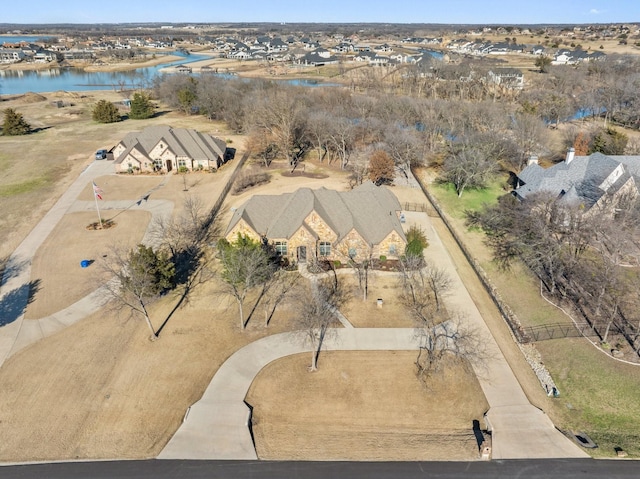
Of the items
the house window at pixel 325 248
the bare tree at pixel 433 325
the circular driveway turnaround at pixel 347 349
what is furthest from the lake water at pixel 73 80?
the circular driveway turnaround at pixel 347 349

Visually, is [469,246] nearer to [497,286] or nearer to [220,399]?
[497,286]

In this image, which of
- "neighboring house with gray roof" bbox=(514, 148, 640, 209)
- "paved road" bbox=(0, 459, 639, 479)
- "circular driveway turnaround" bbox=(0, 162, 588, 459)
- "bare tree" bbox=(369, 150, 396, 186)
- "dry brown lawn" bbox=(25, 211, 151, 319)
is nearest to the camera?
"paved road" bbox=(0, 459, 639, 479)

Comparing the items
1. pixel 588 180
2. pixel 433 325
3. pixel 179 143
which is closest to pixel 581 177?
pixel 588 180

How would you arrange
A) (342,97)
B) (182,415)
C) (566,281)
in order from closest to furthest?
(182,415) → (566,281) → (342,97)

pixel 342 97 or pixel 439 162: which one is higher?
pixel 342 97

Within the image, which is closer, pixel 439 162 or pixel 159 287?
pixel 159 287

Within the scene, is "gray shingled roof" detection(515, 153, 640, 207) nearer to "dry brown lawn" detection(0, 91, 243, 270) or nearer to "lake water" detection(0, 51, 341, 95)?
"dry brown lawn" detection(0, 91, 243, 270)

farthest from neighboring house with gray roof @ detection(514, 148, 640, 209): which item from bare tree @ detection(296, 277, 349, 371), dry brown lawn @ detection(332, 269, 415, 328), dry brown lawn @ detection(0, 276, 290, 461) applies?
dry brown lawn @ detection(0, 276, 290, 461)

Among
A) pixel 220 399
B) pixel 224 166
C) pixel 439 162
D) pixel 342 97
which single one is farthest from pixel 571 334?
pixel 342 97
